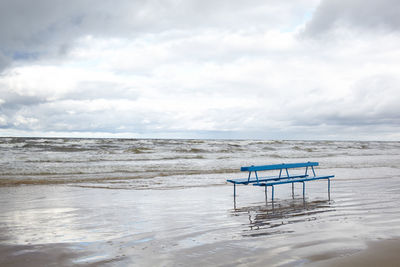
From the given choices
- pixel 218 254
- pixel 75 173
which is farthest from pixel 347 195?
pixel 75 173

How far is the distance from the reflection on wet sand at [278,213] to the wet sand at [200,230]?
0.02 meters

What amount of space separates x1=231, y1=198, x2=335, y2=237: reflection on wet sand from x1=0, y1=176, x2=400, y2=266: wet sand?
0.7 inches

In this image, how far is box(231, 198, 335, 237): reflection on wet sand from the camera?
545 centimetres

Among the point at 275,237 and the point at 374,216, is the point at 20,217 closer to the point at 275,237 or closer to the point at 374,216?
the point at 275,237

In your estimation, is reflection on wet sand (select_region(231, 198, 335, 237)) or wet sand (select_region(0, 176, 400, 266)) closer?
wet sand (select_region(0, 176, 400, 266))

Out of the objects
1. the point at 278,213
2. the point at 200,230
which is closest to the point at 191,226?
the point at 200,230

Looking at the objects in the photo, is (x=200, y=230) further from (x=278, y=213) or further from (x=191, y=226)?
(x=278, y=213)

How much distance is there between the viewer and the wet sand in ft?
13.4

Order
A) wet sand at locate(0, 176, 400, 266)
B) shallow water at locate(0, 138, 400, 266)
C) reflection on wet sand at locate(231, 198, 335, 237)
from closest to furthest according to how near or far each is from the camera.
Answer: wet sand at locate(0, 176, 400, 266) → shallow water at locate(0, 138, 400, 266) → reflection on wet sand at locate(231, 198, 335, 237)

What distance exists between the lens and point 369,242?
177 inches

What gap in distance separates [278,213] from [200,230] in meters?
2.17

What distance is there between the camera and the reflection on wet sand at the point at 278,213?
17.9 ft

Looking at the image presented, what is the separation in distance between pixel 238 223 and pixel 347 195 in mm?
4606

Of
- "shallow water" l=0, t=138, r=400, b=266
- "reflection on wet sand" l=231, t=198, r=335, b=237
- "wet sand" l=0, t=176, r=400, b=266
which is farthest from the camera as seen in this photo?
"reflection on wet sand" l=231, t=198, r=335, b=237
